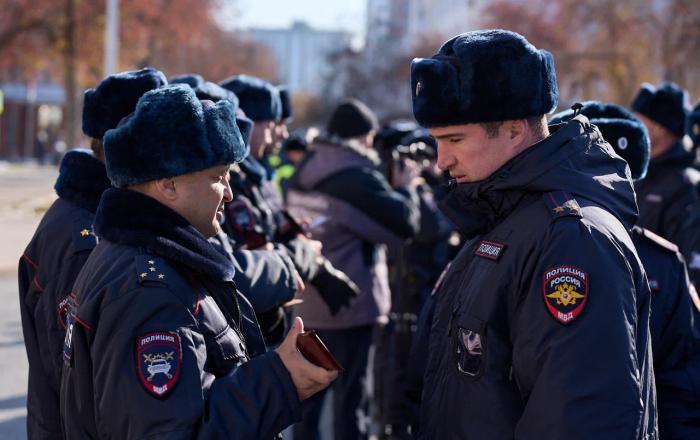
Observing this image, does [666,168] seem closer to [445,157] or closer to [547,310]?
[445,157]

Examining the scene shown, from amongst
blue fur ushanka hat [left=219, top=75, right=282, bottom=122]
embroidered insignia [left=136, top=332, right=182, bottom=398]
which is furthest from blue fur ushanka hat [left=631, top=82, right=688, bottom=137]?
embroidered insignia [left=136, top=332, right=182, bottom=398]

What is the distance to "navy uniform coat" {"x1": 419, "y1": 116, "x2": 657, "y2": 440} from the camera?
2.17 meters

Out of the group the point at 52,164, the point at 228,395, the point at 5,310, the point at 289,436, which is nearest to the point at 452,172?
the point at 228,395

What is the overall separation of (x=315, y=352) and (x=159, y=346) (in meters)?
0.39

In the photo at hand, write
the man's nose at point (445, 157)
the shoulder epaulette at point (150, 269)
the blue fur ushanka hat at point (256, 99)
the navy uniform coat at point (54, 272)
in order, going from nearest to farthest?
the shoulder epaulette at point (150, 269) → the man's nose at point (445, 157) → the navy uniform coat at point (54, 272) → the blue fur ushanka hat at point (256, 99)

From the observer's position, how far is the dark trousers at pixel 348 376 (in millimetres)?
5418

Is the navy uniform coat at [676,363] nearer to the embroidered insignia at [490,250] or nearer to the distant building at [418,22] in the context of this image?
the embroidered insignia at [490,250]

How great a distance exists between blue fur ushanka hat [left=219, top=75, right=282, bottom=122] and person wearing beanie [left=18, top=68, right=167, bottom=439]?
136 centimetres

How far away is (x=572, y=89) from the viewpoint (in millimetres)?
31250

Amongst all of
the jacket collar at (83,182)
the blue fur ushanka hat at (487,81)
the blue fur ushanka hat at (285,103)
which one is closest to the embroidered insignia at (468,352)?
the blue fur ushanka hat at (487,81)

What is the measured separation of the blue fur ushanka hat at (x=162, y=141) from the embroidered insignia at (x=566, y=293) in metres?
0.91

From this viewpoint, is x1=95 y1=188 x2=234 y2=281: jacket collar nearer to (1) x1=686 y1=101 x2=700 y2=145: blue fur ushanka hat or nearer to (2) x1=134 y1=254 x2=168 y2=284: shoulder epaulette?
(2) x1=134 y1=254 x2=168 y2=284: shoulder epaulette

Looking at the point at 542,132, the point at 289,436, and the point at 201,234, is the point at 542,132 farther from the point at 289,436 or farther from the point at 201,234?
the point at 289,436

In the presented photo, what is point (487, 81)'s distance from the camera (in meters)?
2.44
